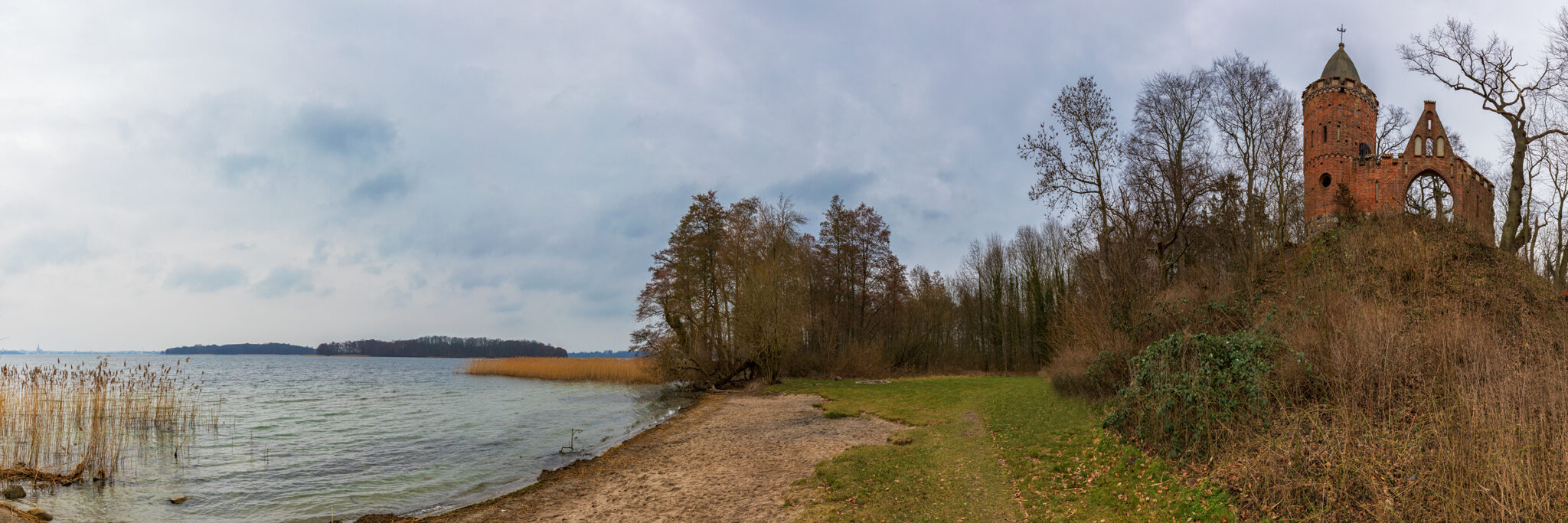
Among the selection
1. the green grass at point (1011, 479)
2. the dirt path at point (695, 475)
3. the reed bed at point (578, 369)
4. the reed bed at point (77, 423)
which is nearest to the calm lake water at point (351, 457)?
the reed bed at point (77, 423)

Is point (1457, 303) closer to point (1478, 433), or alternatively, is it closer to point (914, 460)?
point (1478, 433)

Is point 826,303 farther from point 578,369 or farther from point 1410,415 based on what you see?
point 1410,415

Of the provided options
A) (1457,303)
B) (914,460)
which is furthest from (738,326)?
(1457,303)

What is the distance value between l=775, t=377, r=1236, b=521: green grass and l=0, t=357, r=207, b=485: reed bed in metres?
11.9

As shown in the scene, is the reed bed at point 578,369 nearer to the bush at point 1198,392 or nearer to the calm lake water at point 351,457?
the calm lake water at point 351,457

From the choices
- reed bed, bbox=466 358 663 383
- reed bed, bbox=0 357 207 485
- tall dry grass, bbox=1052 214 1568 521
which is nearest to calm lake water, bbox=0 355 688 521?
reed bed, bbox=0 357 207 485

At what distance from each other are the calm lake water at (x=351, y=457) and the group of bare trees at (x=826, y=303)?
3.68 metres

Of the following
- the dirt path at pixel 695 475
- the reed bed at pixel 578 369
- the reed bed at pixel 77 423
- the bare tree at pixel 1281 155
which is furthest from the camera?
the reed bed at pixel 578 369

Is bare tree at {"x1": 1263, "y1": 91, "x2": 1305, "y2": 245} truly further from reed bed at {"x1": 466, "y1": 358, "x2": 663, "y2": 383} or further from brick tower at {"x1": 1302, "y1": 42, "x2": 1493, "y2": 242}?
reed bed at {"x1": 466, "y1": 358, "x2": 663, "y2": 383}

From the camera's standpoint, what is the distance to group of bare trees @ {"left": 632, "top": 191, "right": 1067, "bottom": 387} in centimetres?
2598

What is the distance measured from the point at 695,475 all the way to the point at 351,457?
809cm

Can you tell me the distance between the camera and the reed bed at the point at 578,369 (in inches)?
1272

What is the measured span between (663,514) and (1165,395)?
602 centimetres

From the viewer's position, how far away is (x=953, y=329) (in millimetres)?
42875
